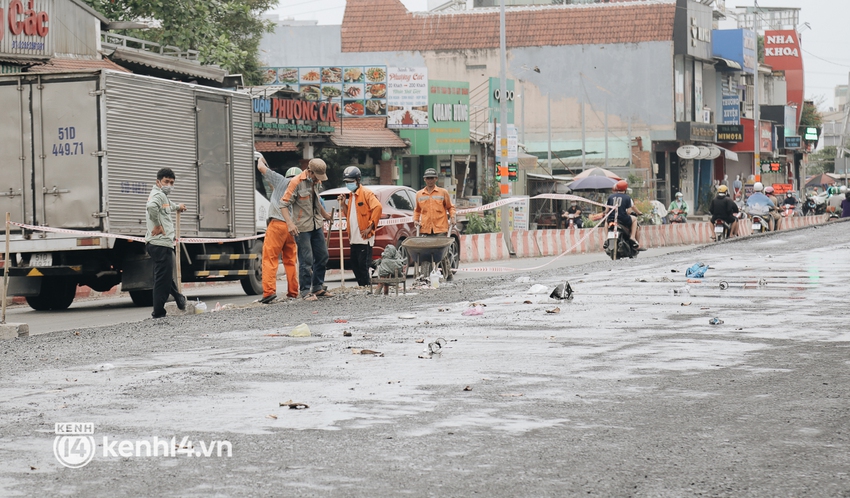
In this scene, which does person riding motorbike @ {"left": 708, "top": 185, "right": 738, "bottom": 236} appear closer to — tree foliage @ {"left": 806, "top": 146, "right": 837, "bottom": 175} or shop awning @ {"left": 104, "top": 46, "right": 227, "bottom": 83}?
shop awning @ {"left": 104, "top": 46, "right": 227, "bottom": 83}

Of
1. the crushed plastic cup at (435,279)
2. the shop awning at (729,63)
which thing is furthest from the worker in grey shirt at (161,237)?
the shop awning at (729,63)

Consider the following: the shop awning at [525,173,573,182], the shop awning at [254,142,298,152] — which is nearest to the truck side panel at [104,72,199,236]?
the shop awning at [254,142,298,152]

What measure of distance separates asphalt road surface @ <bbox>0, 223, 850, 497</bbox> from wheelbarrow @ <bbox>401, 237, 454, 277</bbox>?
3.54 m

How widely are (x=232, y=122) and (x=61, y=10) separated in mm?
10975

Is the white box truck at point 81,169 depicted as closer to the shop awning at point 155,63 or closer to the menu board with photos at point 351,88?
the shop awning at point 155,63

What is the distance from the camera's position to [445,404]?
745 cm

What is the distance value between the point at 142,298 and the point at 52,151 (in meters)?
2.62

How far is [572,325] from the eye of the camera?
1204 centimetres

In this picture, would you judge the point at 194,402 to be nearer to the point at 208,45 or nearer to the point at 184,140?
the point at 184,140

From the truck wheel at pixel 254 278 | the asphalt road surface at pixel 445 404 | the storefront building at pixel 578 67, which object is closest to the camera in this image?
the asphalt road surface at pixel 445 404

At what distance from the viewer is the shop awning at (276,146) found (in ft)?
128

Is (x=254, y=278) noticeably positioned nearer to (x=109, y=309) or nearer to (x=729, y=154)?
(x=109, y=309)
